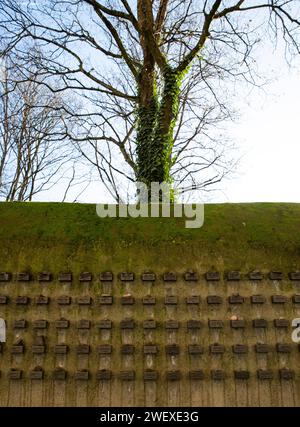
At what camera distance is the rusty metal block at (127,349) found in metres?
6.11

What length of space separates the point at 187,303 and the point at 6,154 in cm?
1478

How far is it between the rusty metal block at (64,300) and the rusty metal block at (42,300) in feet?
0.56

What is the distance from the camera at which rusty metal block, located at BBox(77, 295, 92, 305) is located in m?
6.34

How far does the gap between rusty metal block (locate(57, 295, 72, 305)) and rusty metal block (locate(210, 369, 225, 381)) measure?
240 cm

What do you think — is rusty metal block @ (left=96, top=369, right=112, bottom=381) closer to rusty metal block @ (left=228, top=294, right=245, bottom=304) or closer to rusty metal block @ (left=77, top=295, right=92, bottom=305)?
rusty metal block @ (left=77, top=295, right=92, bottom=305)

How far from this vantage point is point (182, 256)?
22.0 ft

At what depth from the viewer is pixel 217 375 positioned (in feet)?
19.5

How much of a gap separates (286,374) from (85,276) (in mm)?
3342

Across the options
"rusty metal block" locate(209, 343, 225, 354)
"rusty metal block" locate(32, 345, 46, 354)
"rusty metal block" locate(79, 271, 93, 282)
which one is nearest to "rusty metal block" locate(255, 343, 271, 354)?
"rusty metal block" locate(209, 343, 225, 354)

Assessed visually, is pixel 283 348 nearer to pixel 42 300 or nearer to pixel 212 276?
pixel 212 276

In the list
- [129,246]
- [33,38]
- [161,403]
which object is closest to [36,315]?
[129,246]

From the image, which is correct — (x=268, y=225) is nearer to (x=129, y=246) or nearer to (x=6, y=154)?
(x=129, y=246)

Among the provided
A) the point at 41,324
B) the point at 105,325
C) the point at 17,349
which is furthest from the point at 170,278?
the point at 17,349

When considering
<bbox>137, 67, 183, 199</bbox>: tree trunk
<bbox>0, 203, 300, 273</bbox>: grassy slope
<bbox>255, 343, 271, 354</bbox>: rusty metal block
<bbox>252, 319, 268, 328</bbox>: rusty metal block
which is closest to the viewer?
<bbox>255, 343, 271, 354</bbox>: rusty metal block
